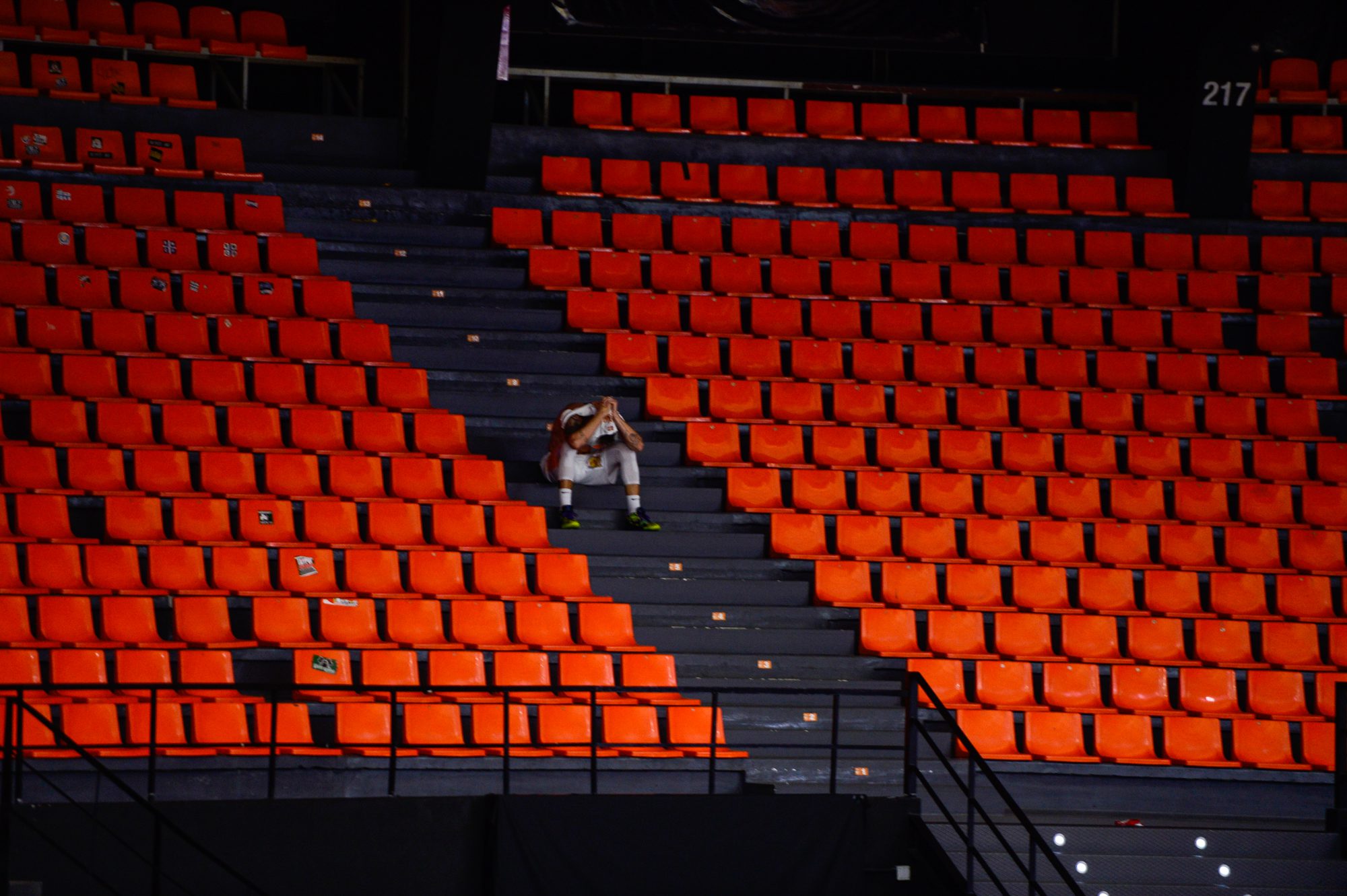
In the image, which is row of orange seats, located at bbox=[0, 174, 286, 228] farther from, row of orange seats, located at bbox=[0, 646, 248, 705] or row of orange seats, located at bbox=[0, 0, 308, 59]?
row of orange seats, located at bbox=[0, 646, 248, 705]

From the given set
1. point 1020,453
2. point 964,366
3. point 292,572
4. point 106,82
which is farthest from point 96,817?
point 106,82

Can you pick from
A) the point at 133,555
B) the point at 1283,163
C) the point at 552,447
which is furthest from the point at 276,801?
the point at 1283,163

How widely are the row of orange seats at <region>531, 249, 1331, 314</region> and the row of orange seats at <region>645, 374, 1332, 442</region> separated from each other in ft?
3.73

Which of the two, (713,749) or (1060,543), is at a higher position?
(1060,543)

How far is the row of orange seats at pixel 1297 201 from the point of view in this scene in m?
13.6

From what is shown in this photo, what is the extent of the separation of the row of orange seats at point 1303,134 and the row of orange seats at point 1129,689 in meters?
6.18

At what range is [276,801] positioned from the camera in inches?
275

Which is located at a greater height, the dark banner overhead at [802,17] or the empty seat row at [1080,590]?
the dark banner overhead at [802,17]

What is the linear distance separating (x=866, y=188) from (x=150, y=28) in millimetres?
5914

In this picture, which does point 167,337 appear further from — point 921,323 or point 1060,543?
point 1060,543

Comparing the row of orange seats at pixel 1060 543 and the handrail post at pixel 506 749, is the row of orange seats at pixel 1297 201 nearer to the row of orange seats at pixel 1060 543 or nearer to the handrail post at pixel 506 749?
the row of orange seats at pixel 1060 543

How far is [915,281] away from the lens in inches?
488

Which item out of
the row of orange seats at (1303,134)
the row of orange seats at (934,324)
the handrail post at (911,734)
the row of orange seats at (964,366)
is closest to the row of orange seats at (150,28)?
the row of orange seats at (934,324)

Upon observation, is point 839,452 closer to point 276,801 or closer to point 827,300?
point 827,300
